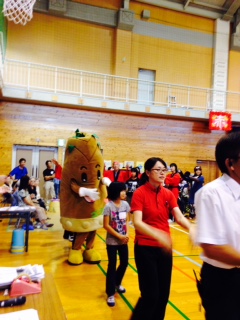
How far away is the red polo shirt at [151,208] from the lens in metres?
2.36

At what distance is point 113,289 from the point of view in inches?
127

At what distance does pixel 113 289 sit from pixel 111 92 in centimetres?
1032

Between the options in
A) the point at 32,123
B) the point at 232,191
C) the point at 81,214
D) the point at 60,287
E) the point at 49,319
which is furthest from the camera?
the point at 32,123

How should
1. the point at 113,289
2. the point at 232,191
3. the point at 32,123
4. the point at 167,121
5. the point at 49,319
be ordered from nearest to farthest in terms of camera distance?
1. the point at 232,191
2. the point at 49,319
3. the point at 113,289
4. the point at 32,123
5. the point at 167,121

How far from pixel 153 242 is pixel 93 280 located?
76.8 inches

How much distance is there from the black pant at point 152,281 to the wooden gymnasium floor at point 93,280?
2.69ft

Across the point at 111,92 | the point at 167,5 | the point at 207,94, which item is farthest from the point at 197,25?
the point at 111,92

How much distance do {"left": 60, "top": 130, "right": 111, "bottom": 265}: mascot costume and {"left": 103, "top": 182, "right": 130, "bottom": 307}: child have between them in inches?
39.2

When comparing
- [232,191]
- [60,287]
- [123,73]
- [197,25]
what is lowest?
[60,287]

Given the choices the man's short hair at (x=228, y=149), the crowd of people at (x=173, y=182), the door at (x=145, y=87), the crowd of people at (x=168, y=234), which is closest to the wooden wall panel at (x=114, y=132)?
the door at (x=145, y=87)

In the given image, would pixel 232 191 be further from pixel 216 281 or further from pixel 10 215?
pixel 10 215

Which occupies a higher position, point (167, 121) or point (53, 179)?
point (167, 121)

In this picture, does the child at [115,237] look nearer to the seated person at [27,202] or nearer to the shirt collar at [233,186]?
the shirt collar at [233,186]

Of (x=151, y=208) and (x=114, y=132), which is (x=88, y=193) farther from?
(x=114, y=132)
